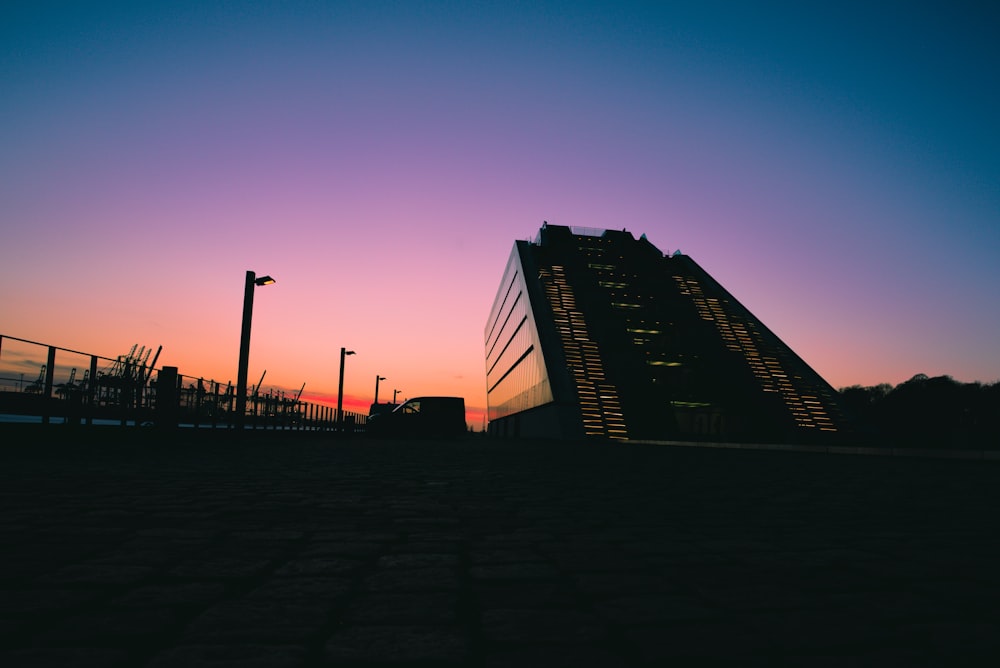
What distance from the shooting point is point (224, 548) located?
3516mm

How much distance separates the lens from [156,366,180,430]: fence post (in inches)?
697

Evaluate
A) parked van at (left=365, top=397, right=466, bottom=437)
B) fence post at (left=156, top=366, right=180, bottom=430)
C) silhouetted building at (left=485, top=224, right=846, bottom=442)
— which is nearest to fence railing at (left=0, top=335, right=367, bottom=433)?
fence post at (left=156, top=366, right=180, bottom=430)

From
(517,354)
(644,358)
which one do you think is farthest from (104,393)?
(517,354)

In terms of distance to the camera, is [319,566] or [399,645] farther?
[319,566]

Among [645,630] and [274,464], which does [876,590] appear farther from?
[274,464]

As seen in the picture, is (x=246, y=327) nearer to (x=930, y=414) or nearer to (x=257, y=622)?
(x=257, y=622)

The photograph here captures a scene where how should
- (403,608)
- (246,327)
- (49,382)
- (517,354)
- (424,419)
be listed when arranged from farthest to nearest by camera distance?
(517,354), (424,419), (246,327), (49,382), (403,608)

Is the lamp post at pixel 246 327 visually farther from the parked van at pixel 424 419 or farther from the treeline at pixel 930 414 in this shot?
the treeline at pixel 930 414

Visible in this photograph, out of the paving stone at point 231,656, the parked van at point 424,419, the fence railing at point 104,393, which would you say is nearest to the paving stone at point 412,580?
the paving stone at point 231,656

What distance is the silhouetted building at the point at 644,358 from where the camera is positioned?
1389 inches

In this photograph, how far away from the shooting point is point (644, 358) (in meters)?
41.2

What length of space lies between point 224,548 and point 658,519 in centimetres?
288

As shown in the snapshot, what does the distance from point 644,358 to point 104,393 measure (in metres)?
30.9

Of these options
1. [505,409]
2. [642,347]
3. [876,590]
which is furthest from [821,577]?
[505,409]
